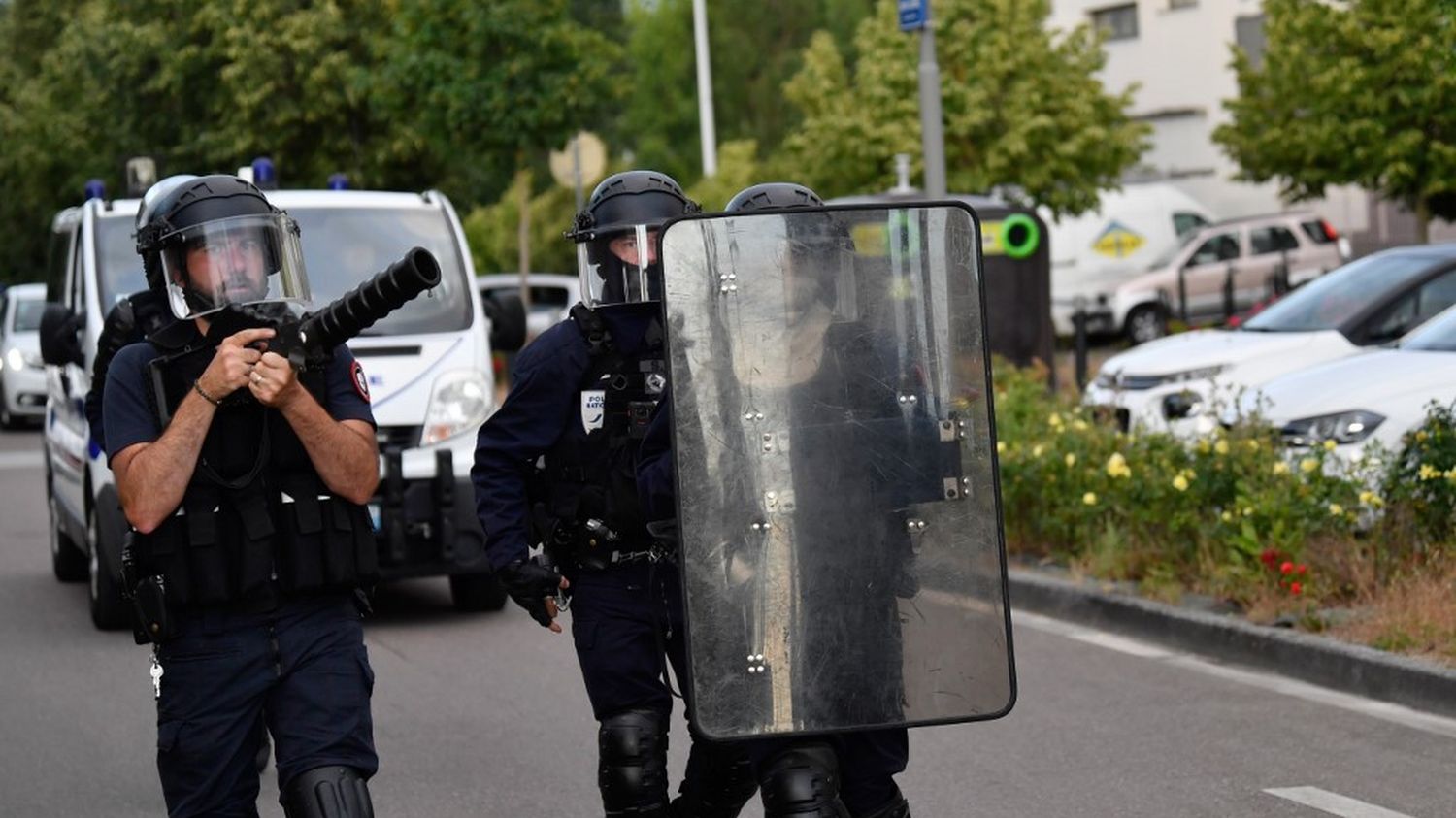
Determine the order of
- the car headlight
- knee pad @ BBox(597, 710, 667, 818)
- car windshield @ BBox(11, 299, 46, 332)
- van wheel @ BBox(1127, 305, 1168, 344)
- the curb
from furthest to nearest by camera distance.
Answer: van wheel @ BBox(1127, 305, 1168, 344) → car windshield @ BBox(11, 299, 46, 332) → the car headlight → the curb → knee pad @ BBox(597, 710, 667, 818)

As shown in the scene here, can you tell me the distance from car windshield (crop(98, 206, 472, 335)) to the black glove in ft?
18.7

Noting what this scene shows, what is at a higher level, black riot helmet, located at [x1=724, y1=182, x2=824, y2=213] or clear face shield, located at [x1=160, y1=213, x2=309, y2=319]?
black riot helmet, located at [x1=724, y1=182, x2=824, y2=213]

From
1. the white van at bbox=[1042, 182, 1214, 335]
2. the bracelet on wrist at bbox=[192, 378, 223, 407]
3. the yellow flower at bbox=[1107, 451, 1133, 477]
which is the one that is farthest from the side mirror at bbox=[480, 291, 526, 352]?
the white van at bbox=[1042, 182, 1214, 335]

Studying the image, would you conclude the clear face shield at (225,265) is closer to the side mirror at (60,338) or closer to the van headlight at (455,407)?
the van headlight at (455,407)

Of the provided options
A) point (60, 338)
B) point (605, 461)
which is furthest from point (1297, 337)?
point (605, 461)

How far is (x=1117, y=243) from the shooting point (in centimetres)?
3444

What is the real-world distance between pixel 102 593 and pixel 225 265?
6.58 meters

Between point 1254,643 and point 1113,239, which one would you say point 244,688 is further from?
point 1113,239

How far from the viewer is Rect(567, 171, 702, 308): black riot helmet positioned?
5211 millimetres

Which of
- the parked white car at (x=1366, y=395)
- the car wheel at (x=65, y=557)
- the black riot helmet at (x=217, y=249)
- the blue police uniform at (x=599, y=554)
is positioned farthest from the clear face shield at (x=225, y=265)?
the car wheel at (x=65, y=557)

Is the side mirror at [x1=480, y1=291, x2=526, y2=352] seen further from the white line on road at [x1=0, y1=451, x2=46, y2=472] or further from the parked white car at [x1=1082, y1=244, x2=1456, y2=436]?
the white line on road at [x1=0, y1=451, x2=46, y2=472]

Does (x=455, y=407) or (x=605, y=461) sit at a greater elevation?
(x=605, y=461)

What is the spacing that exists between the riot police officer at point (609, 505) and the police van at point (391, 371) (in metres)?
5.03

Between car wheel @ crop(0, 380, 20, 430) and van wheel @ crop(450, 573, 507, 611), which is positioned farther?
car wheel @ crop(0, 380, 20, 430)
